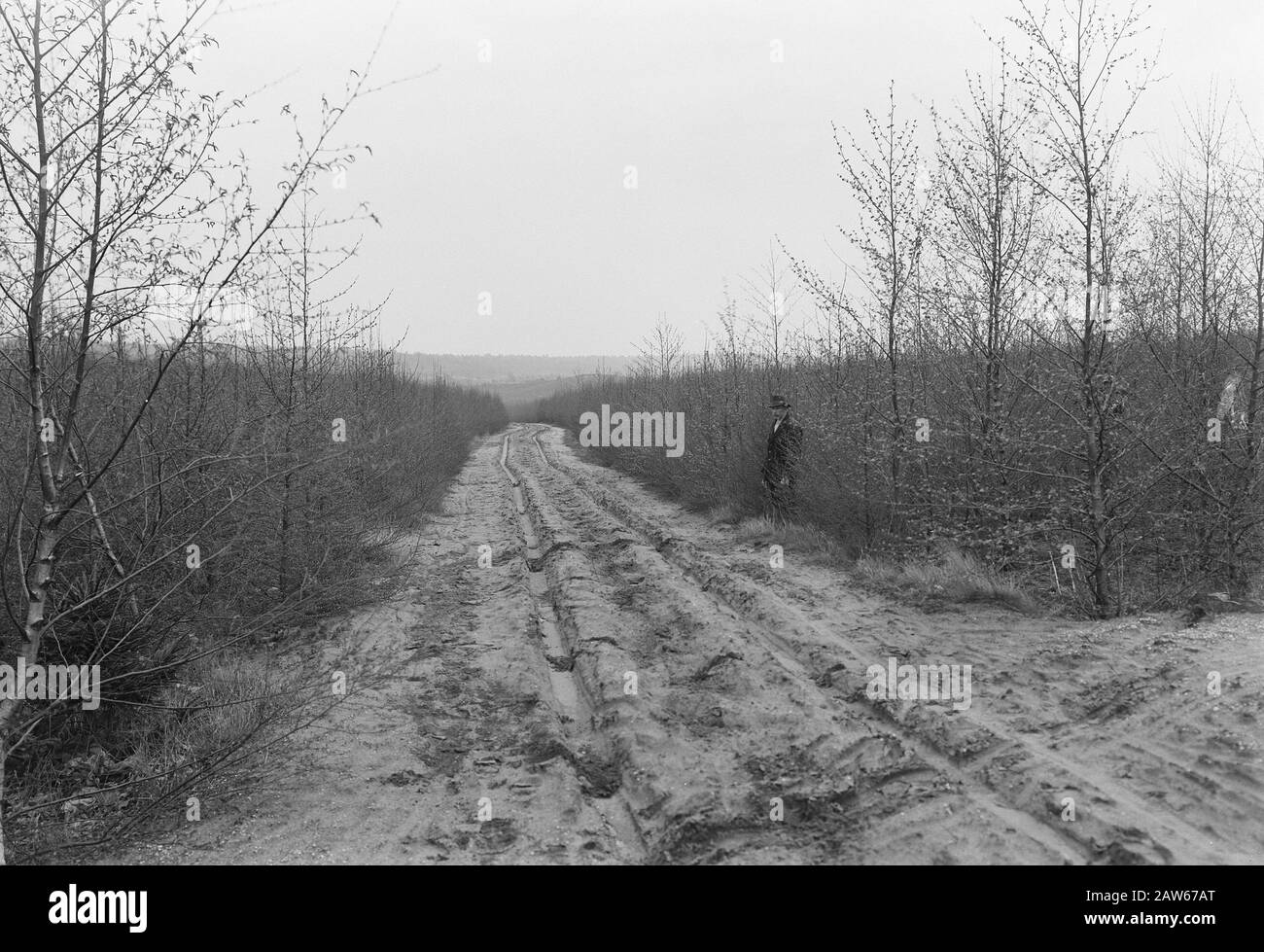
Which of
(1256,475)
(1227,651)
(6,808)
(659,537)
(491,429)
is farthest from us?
(491,429)

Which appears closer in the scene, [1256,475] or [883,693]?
[883,693]

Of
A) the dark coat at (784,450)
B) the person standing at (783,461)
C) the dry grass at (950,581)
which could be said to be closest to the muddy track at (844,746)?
the dry grass at (950,581)

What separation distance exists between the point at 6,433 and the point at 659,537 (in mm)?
7534

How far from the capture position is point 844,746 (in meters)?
4.51

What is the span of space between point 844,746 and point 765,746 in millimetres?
417

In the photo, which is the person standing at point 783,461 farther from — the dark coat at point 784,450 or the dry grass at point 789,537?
Answer: the dry grass at point 789,537

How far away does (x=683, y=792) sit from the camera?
411cm

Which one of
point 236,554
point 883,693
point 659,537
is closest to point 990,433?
point 883,693

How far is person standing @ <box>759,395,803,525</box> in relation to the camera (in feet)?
38.8

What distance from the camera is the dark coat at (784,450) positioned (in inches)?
468

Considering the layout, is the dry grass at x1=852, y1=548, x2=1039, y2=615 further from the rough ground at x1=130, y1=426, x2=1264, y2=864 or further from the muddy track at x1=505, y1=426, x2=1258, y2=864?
the muddy track at x1=505, y1=426, x2=1258, y2=864

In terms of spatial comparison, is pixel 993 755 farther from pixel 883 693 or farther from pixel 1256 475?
pixel 1256 475

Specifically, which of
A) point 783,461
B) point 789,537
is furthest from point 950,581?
point 783,461

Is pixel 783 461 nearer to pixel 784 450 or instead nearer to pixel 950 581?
pixel 784 450
